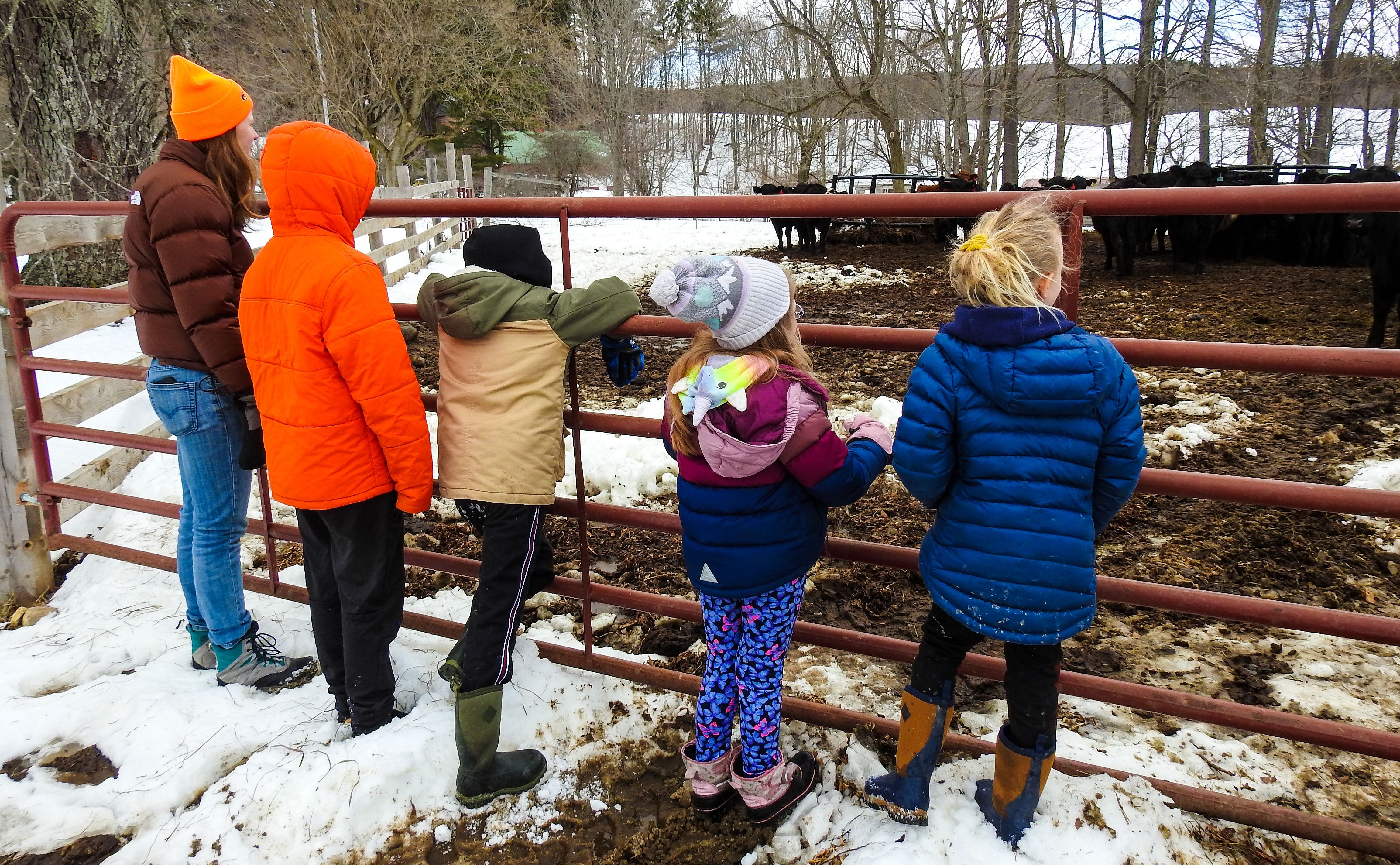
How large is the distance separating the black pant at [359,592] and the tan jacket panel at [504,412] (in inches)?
11.0

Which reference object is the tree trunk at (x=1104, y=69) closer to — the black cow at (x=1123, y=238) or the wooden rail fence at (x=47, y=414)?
the black cow at (x=1123, y=238)

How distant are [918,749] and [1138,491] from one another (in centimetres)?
84

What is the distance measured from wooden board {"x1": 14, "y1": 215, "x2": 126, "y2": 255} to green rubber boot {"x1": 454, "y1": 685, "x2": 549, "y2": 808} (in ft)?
9.42

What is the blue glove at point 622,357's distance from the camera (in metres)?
2.33

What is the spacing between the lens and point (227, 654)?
9.50 feet

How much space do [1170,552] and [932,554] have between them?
247 cm

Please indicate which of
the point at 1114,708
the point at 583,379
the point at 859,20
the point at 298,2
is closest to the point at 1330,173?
the point at 859,20

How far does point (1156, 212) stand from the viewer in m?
2.00

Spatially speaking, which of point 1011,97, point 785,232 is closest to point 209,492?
point 785,232

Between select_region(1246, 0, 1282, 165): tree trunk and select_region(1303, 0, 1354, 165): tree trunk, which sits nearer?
select_region(1303, 0, 1354, 165): tree trunk

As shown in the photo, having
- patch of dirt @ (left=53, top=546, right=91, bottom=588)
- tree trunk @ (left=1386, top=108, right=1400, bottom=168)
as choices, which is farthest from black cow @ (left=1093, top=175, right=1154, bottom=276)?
tree trunk @ (left=1386, top=108, right=1400, bottom=168)

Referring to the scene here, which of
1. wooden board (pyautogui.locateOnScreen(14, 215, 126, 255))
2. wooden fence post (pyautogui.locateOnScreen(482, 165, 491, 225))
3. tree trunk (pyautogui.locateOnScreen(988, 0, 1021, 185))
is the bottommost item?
wooden board (pyautogui.locateOnScreen(14, 215, 126, 255))

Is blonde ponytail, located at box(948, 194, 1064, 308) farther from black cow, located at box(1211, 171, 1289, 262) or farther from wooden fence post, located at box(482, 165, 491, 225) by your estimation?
wooden fence post, located at box(482, 165, 491, 225)

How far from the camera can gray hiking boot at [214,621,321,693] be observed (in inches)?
113
